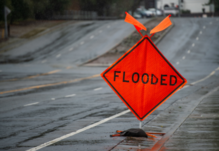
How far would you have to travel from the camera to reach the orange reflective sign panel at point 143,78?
8180 mm

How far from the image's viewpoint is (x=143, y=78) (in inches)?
325

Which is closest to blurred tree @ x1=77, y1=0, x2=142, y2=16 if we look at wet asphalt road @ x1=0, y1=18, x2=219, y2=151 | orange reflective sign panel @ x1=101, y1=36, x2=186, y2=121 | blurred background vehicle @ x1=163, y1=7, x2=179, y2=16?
blurred background vehicle @ x1=163, y1=7, x2=179, y2=16

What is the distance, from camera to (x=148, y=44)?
824cm

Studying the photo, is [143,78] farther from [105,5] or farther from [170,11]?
[170,11]

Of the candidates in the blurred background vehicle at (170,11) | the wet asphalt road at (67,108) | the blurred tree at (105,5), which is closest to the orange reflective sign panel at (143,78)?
the wet asphalt road at (67,108)

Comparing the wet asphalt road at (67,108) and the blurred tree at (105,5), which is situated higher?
the wet asphalt road at (67,108)

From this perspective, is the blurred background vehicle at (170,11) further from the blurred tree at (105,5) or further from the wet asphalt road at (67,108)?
the wet asphalt road at (67,108)

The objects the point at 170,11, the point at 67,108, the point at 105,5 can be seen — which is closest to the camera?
the point at 67,108

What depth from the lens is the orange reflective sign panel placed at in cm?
818

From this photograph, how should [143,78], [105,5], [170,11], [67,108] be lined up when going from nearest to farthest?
[143,78]
[67,108]
[105,5]
[170,11]

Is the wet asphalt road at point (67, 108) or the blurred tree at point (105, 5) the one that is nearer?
the wet asphalt road at point (67, 108)

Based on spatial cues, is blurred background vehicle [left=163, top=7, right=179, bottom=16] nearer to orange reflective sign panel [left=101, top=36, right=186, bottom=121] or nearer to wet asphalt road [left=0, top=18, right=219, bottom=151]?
wet asphalt road [left=0, top=18, right=219, bottom=151]

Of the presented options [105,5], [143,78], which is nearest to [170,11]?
[105,5]

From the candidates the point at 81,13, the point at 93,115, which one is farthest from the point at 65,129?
the point at 81,13
